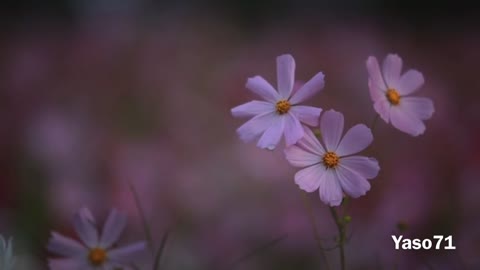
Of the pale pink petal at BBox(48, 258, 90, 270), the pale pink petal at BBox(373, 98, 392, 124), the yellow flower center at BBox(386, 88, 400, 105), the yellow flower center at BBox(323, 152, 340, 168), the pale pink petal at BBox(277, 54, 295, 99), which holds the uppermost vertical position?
the pale pink petal at BBox(277, 54, 295, 99)

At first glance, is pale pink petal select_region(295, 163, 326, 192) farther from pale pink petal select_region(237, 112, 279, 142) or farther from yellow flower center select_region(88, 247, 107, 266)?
yellow flower center select_region(88, 247, 107, 266)

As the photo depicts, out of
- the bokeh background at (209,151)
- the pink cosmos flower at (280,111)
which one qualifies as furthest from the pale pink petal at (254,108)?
the bokeh background at (209,151)

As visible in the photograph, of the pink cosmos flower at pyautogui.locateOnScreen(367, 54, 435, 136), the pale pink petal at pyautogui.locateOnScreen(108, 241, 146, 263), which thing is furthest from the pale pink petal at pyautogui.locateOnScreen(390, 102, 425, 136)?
the pale pink petal at pyautogui.locateOnScreen(108, 241, 146, 263)

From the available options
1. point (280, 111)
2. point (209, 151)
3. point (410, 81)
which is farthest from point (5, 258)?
point (209, 151)

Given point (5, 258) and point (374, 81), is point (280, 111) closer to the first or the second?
point (374, 81)

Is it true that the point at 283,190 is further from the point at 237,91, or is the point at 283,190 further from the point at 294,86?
the point at 294,86
